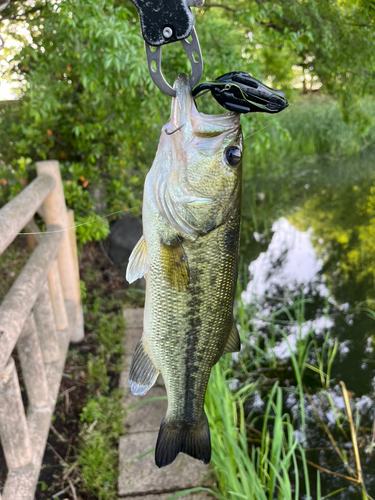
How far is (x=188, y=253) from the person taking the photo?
105 centimetres

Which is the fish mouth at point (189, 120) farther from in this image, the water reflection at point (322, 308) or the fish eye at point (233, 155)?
the water reflection at point (322, 308)

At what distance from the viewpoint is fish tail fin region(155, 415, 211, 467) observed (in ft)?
3.61

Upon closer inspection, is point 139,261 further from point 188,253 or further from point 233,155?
point 233,155

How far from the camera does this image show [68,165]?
391 cm

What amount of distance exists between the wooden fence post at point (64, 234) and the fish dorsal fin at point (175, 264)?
65.9 inches

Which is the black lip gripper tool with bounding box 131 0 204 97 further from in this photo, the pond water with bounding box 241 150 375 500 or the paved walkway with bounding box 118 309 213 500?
the pond water with bounding box 241 150 375 500

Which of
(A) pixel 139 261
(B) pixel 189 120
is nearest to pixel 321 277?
(A) pixel 139 261

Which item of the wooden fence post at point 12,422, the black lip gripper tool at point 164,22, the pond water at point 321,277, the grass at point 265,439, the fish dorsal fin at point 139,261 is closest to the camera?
the black lip gripper tool at point 164,22

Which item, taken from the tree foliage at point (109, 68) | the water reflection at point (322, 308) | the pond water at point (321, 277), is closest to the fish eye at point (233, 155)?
the tree foliage at point (109, 68)

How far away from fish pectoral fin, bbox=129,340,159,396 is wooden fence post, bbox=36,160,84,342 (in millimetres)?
1594

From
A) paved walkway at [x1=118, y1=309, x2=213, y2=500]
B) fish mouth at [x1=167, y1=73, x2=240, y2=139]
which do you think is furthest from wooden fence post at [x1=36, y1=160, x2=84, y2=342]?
fish mouth at [x1=167, y1=73, x2=240, y2=139]

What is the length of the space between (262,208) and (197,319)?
615 centimetres

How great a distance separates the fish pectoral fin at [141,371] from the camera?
3.58ft

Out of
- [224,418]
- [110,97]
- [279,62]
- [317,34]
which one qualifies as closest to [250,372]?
[224,418]
